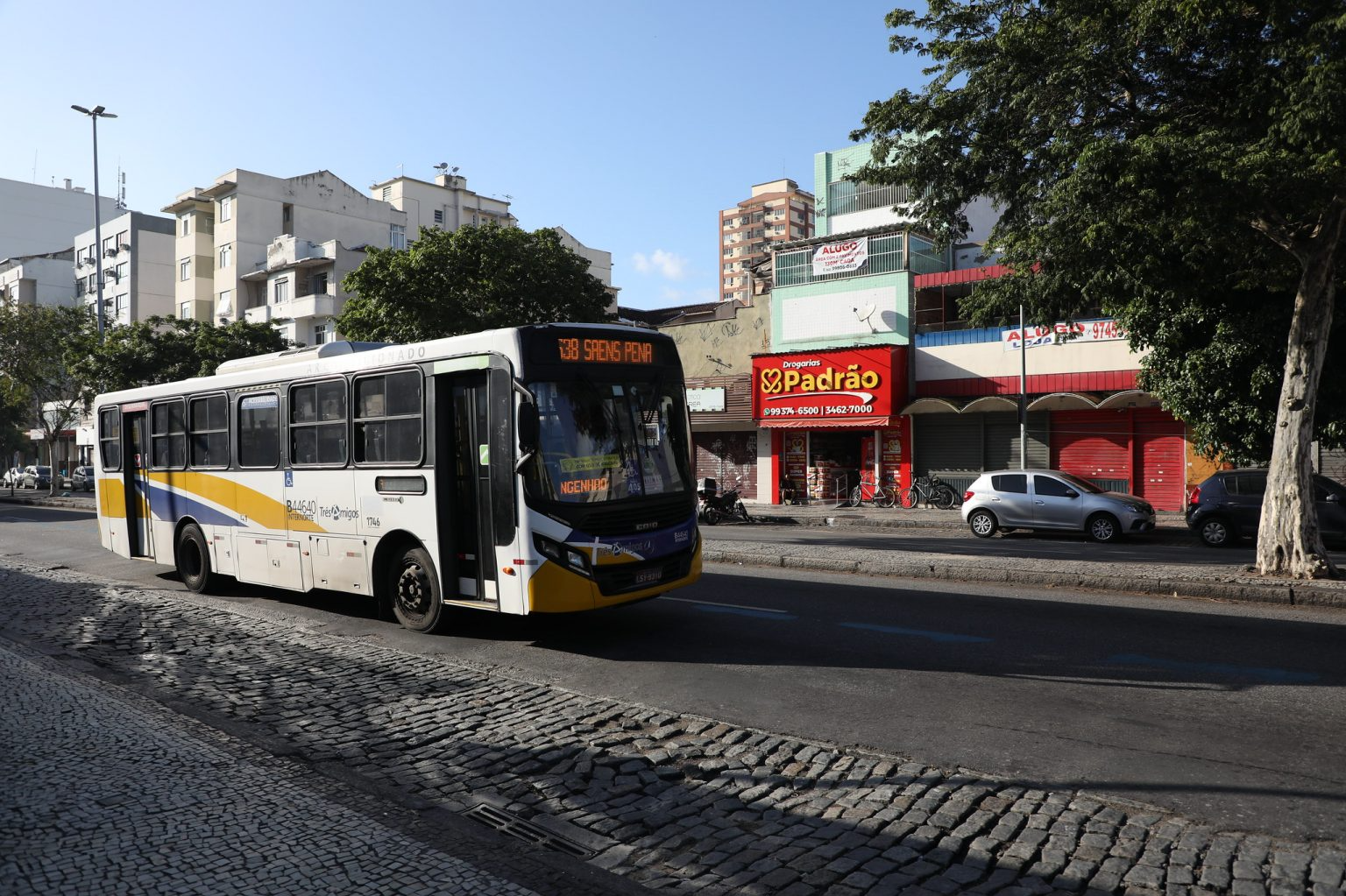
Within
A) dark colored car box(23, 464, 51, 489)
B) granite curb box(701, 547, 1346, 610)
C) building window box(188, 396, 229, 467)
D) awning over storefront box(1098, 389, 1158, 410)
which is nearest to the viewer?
granite curb box(701, 547, 1346, 610)

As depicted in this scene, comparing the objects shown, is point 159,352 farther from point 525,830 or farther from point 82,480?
point 525,830

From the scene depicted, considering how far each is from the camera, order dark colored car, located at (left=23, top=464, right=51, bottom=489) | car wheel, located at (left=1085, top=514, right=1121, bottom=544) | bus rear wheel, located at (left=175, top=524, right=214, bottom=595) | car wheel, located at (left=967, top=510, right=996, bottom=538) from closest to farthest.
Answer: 1. bus rear wheel, located at (left=175, top=524, right=214, bottom=595)
2. car wheel, located at (left=1085, top=514, right=1121, bottom=544)
3. car wheel, located at (left=967, top=510, right=996, bottom=538)
4. dark colored car, located at (left=23, top=464, right=51, bottom=489)

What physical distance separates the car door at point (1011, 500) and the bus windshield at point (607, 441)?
13.2 metres

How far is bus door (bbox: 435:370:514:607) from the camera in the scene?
323 inches

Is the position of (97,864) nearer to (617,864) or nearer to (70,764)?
(70,764)

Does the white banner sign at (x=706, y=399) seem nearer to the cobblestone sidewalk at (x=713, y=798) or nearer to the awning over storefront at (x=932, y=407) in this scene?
the awning over storefront at (x=932, y=407)

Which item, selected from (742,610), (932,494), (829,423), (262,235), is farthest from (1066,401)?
(262,235)

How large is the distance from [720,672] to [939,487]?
21937 millimetres

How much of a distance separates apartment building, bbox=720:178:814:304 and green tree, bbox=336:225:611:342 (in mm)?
88902

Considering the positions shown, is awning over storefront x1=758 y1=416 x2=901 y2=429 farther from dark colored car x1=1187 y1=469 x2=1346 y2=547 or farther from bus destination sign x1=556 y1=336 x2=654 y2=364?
bus destination sign x1=556 y1=336 x2=654 y2=364

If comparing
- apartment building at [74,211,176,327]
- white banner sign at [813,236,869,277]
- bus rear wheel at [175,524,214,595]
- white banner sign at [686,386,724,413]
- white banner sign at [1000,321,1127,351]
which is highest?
apartment building at [74,211,176,327]

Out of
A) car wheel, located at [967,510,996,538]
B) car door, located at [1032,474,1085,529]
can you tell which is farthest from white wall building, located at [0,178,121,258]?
car door, located at [1032,474,1085,529]

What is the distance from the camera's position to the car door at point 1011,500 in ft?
65.7

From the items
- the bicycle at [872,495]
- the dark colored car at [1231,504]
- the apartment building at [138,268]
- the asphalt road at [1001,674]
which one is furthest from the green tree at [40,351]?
the dark colored car at [1231,504]
